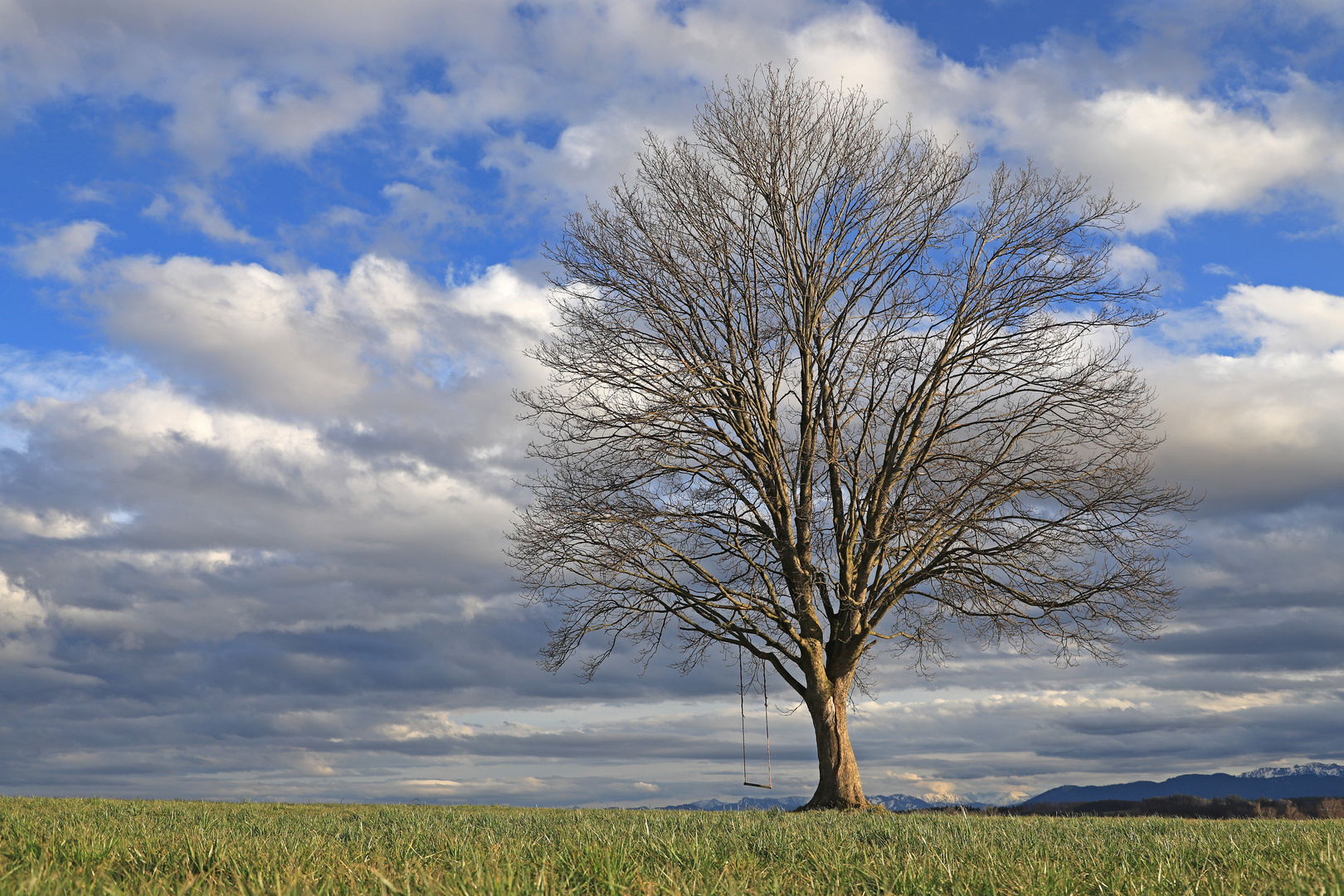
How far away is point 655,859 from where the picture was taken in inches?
203

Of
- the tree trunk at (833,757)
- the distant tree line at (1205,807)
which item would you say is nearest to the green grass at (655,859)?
the tree trunk at (833,757)

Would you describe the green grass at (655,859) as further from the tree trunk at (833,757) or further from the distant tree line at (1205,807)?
the distant tree line at (1205,807)

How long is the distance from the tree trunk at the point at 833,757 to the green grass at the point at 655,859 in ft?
26.5

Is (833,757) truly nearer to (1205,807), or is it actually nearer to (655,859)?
(1205,807)

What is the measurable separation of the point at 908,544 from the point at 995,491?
207 cm

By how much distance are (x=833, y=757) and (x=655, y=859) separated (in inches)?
460

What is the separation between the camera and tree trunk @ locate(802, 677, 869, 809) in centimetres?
1569

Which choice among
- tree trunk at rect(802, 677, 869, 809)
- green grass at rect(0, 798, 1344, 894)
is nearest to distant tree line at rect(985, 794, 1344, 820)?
tree trunk at rect(802, 677, 869, 809)

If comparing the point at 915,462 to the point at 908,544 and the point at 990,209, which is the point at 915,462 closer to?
the point at 908,544

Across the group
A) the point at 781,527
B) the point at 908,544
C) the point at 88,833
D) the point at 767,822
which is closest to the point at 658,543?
the point at 781,527

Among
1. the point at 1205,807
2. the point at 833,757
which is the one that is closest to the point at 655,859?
the point at 833,757

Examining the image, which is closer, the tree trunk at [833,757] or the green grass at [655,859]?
the green grass at [655,859]

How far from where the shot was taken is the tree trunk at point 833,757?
15688mm

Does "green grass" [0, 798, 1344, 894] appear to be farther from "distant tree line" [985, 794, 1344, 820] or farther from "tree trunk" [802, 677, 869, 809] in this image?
"distant tree line" [985, 794, 1344, 820]
